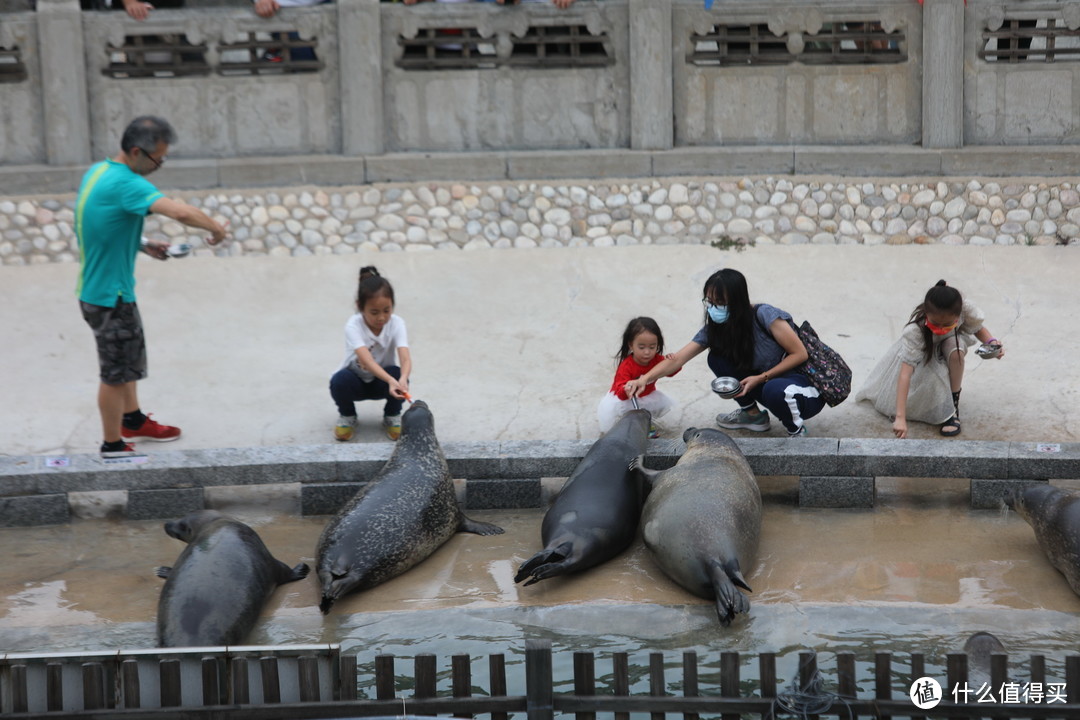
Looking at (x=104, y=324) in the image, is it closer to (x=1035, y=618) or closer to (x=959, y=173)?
(x=1035, y=618)

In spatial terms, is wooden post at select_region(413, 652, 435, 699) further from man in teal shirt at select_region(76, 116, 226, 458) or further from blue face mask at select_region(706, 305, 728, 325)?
blue face mask at select_region(706, 305, 728, 325)

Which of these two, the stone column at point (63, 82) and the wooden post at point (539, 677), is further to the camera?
the stone column at point (63, 82)

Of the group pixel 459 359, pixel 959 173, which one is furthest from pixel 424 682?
pixel 959 173

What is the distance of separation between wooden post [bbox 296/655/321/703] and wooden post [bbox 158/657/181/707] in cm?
39

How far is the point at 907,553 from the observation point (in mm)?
5543

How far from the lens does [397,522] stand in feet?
18.1

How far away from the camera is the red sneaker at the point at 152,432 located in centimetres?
691

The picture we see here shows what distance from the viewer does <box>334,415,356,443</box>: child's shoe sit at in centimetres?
692

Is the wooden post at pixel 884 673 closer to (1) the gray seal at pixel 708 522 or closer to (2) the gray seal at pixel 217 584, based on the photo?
(1) the gray seal at pixel 708 522

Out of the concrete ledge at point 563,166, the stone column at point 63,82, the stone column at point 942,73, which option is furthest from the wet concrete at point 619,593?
the stone column at point 63,82

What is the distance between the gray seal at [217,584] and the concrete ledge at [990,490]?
3265 millimetres

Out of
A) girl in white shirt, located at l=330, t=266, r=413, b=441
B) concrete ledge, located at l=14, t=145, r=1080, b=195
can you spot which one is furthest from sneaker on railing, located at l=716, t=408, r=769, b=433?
concrete ledge, located at l=14, t=145, r=1080, b=195

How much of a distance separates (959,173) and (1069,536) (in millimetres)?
5562

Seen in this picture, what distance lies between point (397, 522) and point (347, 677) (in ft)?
5.13
